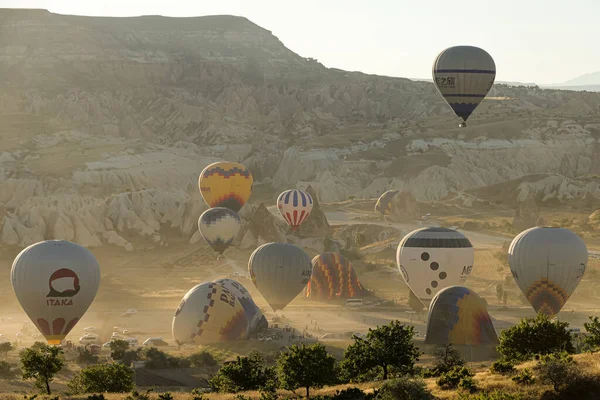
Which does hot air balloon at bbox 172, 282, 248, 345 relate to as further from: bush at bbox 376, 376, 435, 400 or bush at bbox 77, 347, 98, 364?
bush at bbox 376, 376, 435, 400

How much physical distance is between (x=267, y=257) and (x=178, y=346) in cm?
1221

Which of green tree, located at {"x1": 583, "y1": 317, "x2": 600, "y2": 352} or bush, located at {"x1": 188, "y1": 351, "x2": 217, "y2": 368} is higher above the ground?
green tree, located at {"x1": 583, "y1": 317, "x2": 600, "y2": 352}

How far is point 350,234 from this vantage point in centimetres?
10112

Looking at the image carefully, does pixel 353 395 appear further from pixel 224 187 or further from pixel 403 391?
pixel 224 187

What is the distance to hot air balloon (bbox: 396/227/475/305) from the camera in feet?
200

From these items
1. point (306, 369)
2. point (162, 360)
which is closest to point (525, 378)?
point (306, 369)

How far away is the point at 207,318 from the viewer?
2121 inches

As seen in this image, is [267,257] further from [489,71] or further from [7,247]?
[7,247]

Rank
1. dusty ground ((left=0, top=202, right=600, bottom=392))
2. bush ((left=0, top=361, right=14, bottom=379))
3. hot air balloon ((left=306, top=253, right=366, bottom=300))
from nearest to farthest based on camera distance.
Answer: bush ((left=0, top=361, right=14, bottom=379)) < dusty ground ((left=0, top=202, right=600, bottom=392)) < hot air balloon ((left=306, top=253, right=366, bottom=300))

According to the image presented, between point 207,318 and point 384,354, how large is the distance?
57.8 ft

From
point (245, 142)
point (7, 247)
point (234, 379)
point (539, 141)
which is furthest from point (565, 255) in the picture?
point (245, 142)

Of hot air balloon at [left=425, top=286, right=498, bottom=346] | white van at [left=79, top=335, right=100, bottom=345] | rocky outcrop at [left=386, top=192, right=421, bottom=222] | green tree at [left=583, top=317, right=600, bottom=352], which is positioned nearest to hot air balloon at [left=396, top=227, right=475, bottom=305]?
hot air balloon at [left=425, top=286, right=498, bottom=346]

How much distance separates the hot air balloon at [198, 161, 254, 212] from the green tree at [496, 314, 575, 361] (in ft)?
197

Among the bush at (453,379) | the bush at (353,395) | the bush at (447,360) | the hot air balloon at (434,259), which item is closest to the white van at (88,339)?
the hot air balloon at (434,259)
